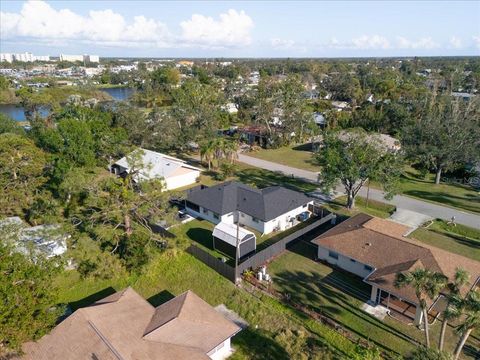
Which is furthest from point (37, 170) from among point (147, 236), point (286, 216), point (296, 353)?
point (296, 353)

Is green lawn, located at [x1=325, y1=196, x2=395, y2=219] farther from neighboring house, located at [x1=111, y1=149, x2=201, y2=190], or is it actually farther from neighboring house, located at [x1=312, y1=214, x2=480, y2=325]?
neighboring house, located at [x1=111, y1=149, x2=201, y2=190]

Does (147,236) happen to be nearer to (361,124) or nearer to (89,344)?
(89,344)

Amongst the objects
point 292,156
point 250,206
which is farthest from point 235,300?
point 292,156

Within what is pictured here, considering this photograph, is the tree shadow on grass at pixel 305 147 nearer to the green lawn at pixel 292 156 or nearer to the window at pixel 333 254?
the green lawn at pixel 292 156

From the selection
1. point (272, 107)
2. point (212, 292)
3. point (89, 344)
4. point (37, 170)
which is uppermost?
point (272, 107)

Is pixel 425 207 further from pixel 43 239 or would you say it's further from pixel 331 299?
pixel 43 239

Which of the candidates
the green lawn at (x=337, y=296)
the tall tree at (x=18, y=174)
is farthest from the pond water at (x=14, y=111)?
the green lawn at (x=337, y=296)
